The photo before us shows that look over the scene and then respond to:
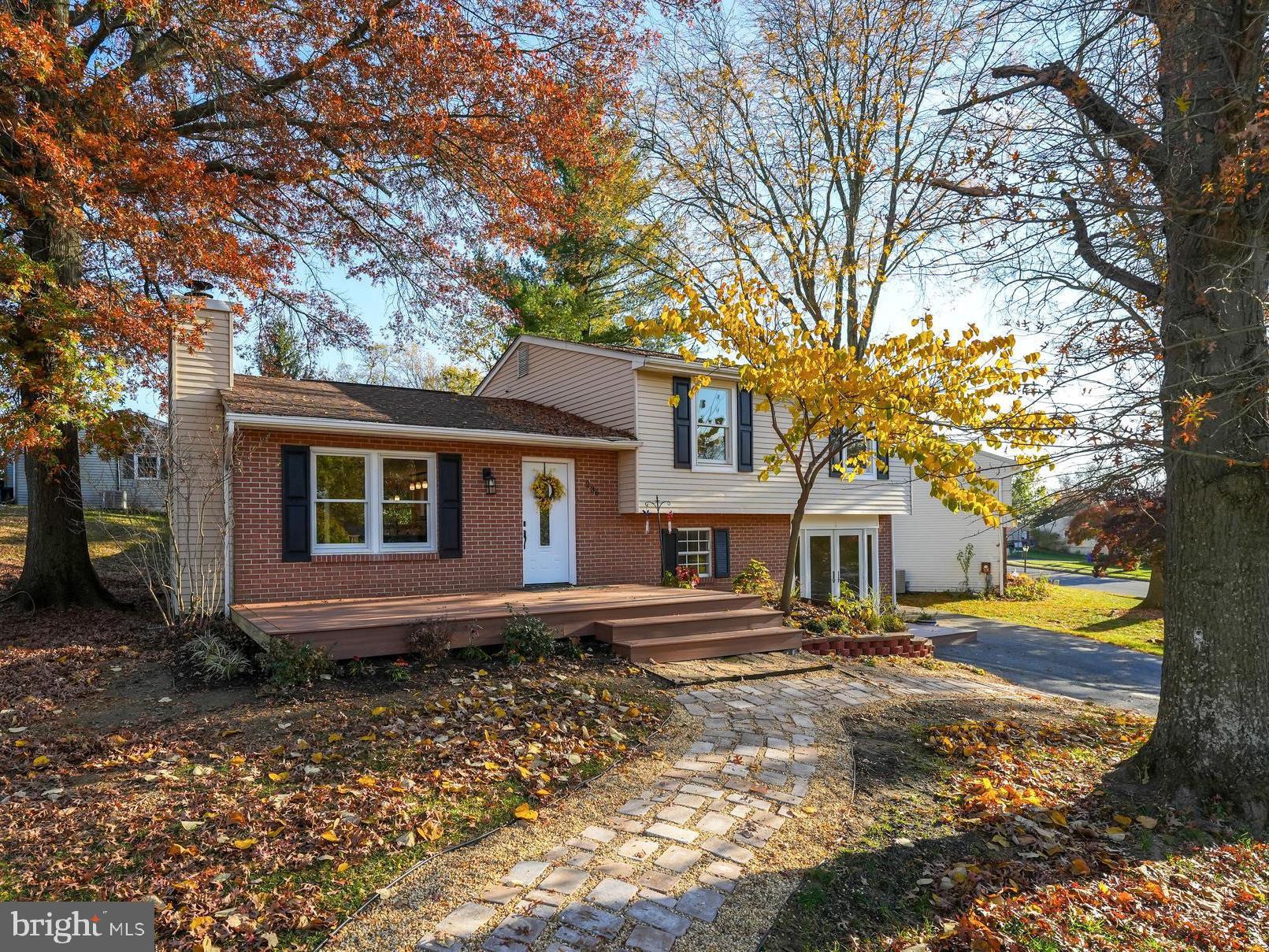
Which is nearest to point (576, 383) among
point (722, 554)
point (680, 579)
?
point (680, 579)

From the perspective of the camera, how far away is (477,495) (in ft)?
37.9

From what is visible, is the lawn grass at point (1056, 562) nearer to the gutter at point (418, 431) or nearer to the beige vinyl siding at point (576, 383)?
the beige vinyl siding at point (576, 383)

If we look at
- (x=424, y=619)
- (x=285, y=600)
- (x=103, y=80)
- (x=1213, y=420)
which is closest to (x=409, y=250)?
(x=103, y=80)

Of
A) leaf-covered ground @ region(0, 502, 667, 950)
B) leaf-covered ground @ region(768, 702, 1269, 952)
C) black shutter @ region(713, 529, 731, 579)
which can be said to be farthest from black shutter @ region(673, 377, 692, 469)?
leaf-covered ground @ region(768, 702, 1269, 952)

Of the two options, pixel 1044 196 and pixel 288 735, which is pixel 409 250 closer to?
pixel 288 735

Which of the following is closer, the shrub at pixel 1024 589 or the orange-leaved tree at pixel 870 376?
the orange-leaved tree at pixel 870 376

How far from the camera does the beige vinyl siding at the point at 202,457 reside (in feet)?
30.1

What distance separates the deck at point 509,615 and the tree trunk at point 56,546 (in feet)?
10.8

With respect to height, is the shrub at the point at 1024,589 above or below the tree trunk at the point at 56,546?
below

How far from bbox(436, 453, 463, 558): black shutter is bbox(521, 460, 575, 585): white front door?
1196 millimetres

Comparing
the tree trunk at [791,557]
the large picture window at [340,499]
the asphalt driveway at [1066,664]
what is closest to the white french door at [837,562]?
the asphalt driveway at [1066,664]

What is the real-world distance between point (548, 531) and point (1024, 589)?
20.4 meters

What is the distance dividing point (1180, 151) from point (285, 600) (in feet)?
34.6

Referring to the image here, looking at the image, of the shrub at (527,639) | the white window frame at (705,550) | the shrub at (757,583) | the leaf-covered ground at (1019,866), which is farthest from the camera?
the white window frame at (705,550)
